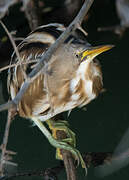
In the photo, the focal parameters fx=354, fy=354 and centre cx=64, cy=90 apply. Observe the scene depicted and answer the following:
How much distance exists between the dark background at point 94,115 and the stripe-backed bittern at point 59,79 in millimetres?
469

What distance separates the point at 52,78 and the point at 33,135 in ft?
2.41

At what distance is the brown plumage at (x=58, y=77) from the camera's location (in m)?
1.11

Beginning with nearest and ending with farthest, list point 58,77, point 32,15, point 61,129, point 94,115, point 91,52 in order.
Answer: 1. point 91,52
2. point 58,77
3. point 61,129
4. point 32,15
5. point 94,115

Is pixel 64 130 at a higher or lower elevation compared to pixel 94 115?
higher

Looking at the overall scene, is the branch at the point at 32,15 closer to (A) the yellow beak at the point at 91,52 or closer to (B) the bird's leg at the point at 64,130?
(B) the bird's leg at the point at 64,130

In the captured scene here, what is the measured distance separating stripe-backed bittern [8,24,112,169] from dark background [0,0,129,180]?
18.5 inches

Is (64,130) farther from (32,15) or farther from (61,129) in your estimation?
(32,15)

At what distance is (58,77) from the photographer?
46.4 inches

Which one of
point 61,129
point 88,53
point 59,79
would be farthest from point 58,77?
point 61,129

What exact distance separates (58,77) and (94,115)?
81 centimetres

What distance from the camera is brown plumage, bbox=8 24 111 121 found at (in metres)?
1.11

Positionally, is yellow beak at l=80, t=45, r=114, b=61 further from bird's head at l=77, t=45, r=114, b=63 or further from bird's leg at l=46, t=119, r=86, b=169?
bird's leg at l=46, t=119, r=86, b=169

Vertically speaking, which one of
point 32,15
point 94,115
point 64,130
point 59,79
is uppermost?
point 32,15

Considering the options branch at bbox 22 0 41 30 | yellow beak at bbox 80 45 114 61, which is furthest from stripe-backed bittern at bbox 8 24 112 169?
branch at bbox 22 0 41 30
